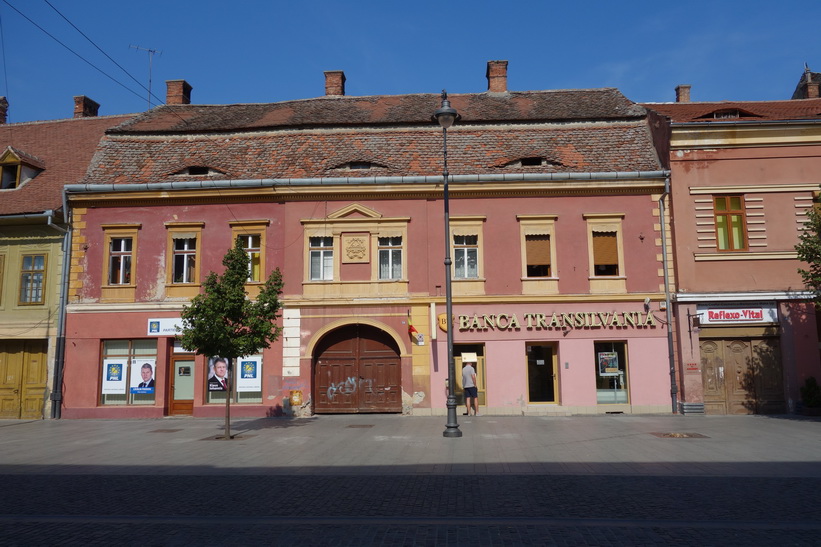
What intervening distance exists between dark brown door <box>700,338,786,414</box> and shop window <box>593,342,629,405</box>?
2.44 m

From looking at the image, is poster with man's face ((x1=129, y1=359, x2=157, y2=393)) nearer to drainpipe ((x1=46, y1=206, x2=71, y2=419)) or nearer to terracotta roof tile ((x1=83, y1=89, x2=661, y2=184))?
drainpipe ((x1=46, y1=206, x2=71, y2=419))

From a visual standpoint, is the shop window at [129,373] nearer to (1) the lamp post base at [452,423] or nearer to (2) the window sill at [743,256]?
(1) the lamp post base at [452,423]

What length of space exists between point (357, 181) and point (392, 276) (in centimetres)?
345

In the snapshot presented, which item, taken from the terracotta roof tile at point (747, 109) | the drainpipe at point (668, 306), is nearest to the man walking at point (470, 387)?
the drainpipe at point (668, 306)

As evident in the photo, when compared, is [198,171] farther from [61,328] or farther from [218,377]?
[218,377]

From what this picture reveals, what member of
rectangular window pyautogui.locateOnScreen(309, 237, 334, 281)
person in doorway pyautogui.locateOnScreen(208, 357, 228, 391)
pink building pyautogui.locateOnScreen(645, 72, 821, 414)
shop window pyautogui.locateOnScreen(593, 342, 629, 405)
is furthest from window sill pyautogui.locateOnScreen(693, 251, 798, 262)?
person in doorway pyautogui.locateOnScreen(208, 357, 228, 391)

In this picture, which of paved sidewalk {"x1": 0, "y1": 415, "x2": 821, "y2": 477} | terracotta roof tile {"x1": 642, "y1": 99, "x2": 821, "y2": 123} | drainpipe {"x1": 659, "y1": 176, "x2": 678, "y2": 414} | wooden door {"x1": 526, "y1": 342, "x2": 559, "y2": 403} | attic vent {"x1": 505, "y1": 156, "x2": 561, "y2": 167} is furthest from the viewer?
terracotta roof tile {"x1": 642, "y1": 99, "x2": 821, "y2": 123}

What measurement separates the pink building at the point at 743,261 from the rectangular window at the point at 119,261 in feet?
61.5

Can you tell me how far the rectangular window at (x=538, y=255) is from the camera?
20156mm

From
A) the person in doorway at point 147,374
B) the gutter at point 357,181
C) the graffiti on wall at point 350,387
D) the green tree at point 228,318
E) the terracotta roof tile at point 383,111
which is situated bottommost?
the graffiti on wall at point 350,387

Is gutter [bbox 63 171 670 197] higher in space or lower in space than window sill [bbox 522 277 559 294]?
higher

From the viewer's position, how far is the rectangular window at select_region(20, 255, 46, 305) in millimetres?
20641

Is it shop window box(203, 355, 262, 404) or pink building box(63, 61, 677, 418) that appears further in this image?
shop window box(203, 355, 262, 404)

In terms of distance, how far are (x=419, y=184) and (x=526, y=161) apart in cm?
408
